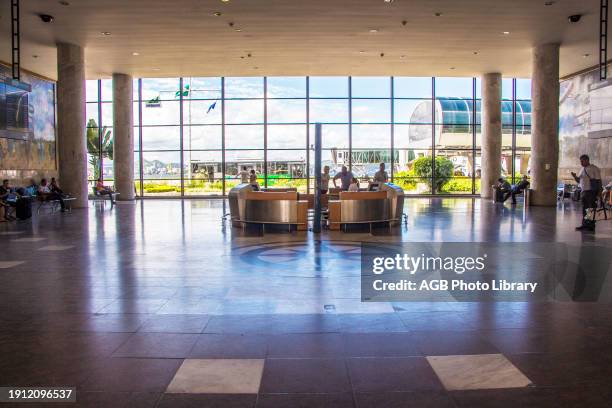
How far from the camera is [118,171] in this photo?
24.0m

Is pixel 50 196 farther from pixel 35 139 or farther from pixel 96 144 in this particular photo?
pixel 96 144

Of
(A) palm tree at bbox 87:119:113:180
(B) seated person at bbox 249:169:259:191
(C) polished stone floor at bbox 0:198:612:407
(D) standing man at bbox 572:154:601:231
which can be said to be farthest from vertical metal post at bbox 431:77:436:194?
(C) polished stone floor at bbox 0:198:612:407

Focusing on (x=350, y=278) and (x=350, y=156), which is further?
(x=350, y=156)

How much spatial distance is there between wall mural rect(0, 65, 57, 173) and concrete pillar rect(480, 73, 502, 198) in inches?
789

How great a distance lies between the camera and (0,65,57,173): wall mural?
20.8 m

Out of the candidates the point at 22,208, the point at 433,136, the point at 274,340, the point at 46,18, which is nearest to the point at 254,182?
the point at 22,208

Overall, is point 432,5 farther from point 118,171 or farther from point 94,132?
point 94,132

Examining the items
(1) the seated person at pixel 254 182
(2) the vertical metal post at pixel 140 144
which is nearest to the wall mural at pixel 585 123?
(1) the seated person at pixel 254 182

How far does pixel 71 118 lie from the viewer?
60.4ft

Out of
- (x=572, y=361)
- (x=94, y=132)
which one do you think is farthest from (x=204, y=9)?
(x=94, y=132)

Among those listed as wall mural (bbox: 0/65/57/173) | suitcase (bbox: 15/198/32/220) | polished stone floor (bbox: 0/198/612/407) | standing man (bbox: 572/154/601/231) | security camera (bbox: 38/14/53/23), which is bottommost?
polished stone floor (bbox: 0/198/612/407)

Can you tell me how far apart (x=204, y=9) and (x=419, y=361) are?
13077mm

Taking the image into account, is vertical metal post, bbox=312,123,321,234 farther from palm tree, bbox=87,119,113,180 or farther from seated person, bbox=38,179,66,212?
palm tree, bbox=87,119,113,180

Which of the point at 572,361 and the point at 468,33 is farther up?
the point at 468,33
